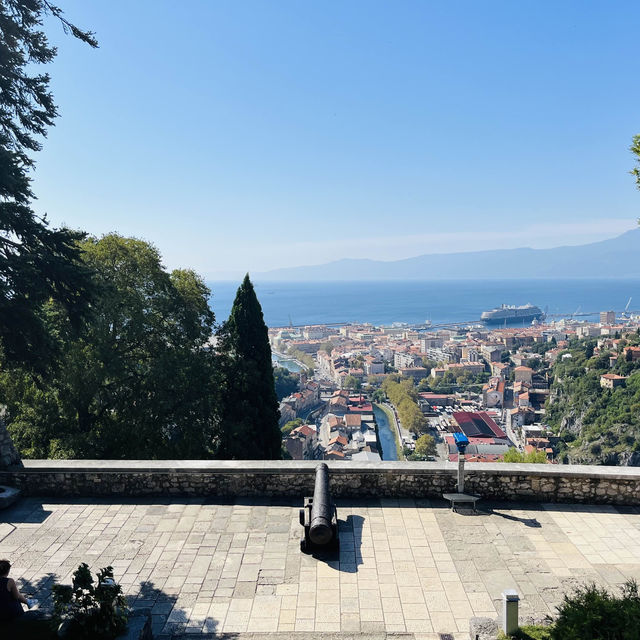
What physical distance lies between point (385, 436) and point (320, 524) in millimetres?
64360

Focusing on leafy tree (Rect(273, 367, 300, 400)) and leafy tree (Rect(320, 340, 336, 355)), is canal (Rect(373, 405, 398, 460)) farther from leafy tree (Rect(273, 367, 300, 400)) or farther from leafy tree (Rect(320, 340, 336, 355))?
leafy tree (Rect(320, 340, 336, 355))

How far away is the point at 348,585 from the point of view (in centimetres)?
525

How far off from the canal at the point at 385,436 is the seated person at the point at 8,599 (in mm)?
55281

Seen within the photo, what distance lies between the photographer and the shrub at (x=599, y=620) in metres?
3.13

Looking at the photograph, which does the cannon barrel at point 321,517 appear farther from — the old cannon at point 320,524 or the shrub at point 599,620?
the shrub at point 599,620

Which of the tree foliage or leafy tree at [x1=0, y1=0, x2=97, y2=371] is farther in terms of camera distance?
the tree foliage

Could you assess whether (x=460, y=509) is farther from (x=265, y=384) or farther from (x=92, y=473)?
(x=265, y=384)

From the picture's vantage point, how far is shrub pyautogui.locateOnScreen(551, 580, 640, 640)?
3133 mm

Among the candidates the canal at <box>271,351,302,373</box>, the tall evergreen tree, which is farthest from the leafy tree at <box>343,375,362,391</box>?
the tall evergreen tree

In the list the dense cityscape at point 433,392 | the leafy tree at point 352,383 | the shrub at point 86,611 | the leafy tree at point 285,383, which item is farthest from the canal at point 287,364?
the shrub at point 86,611

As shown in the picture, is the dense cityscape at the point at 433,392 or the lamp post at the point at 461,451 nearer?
the lamp post at the point at 461,451

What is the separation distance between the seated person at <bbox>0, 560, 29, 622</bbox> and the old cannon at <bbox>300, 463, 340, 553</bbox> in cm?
299

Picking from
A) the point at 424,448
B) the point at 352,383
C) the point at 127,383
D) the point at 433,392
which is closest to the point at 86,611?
the point at 127,383

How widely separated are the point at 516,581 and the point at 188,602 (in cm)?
364
